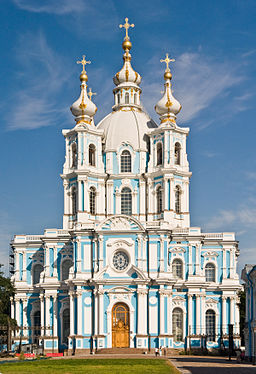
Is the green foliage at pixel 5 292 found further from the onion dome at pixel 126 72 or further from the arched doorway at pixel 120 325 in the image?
the onion dome at pixel 126 72

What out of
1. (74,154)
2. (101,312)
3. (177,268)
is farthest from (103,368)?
(74,154)

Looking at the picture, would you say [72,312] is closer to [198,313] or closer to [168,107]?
[198,313]

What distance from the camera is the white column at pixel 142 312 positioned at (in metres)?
A: 59.4

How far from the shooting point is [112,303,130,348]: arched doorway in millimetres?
59531

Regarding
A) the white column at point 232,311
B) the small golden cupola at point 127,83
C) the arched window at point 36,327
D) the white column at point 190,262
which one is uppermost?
the small golden cupola at point 127,83

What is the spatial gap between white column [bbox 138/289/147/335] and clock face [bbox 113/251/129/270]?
103 inches

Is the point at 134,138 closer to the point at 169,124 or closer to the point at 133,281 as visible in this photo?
the point at 169,124

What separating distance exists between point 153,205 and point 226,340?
526 inches

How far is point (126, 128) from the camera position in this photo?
68812mm

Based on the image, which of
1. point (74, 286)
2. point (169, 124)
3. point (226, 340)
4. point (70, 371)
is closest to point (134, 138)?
point (169, 124)

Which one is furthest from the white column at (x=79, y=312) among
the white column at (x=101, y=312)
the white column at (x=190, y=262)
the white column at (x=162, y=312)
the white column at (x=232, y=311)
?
the white column at (x=232, y=311)

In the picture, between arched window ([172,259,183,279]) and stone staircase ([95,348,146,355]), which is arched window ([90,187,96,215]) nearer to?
arched window ([172,259,183,279])

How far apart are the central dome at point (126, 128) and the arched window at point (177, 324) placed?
15.1 meters

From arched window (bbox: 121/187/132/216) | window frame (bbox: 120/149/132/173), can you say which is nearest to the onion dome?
window frame (bbox: 120/149/132/173)
